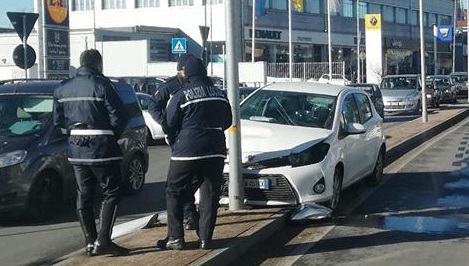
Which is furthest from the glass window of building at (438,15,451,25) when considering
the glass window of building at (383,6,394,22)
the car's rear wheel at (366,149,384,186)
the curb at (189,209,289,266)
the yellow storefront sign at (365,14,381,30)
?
the curb at (189,209,289,266)

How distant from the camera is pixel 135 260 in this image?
235 inches

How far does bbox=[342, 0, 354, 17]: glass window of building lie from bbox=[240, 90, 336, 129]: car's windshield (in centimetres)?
7336

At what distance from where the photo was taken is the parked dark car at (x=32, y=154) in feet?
26.1

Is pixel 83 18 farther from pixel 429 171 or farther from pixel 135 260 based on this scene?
pixel 135 260

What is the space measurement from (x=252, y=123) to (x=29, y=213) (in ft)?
10.2

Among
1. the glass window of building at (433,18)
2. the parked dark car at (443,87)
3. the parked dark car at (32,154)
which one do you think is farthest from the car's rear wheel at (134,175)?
the glass window of building at (433,18)

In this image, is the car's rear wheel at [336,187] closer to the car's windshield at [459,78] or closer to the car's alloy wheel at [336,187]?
the car's alloy wheel at [336,187]

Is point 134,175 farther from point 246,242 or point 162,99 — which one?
point 162,99

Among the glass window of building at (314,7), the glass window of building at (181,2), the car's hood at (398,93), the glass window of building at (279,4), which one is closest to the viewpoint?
the car's hood at (398,93)

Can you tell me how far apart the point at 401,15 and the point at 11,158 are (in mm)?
93247

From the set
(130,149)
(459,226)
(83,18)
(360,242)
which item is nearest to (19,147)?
(130,149)

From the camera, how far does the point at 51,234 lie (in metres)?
7.82

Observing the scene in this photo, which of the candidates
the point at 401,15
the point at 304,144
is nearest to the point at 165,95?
the point at 304,144

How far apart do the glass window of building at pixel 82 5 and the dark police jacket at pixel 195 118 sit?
6827 cm
